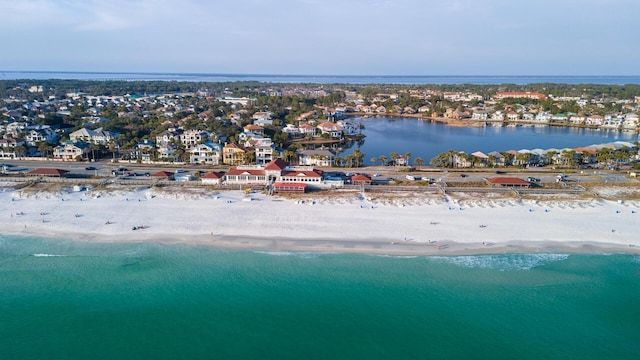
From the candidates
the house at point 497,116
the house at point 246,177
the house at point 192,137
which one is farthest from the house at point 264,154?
the house at point 497,116

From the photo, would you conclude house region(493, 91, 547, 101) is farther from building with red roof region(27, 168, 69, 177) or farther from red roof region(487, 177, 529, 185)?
building with red roof region(27, 168, 69, 177)

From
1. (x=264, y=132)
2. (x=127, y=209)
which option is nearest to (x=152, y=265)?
(x=127, y=209)

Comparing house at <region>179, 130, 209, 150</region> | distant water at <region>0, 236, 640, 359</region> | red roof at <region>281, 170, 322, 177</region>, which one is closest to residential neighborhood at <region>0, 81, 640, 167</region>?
house at <region>179, 130, 209, 150</region>

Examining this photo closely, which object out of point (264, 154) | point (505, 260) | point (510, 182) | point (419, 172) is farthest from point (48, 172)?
point (510, 182)

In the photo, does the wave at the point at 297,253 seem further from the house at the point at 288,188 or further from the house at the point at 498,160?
the house at the point at 498,160

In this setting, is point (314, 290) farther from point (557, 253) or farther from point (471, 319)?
point (557, 253)

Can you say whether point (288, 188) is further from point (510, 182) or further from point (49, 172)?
point (49, 172)
